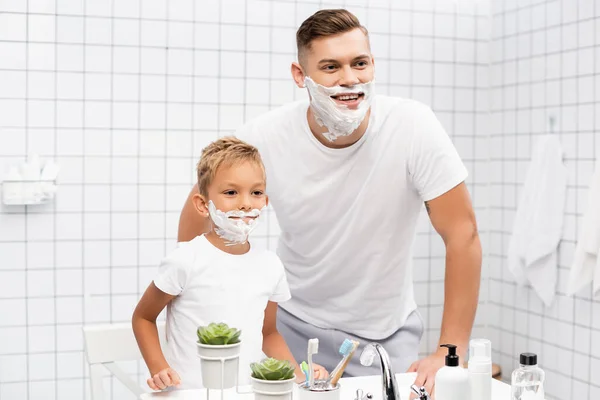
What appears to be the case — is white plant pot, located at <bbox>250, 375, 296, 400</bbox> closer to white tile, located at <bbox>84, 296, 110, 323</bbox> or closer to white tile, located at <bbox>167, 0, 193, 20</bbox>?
white tile, located at <bbox>84, 296, 110, 323</bbox>

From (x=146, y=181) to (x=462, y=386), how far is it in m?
1.88

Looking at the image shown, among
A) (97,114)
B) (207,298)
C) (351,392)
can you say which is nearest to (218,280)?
(207,298)

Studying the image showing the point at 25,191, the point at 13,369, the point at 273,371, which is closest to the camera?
the point at 273,371

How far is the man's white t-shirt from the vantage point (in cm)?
196

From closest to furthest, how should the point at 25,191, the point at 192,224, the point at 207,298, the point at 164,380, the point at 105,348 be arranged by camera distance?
the point at 164,380
the point at 207,298
the point at 105,348
the point at 192,224
the point at 25,191

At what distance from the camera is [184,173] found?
3.06 meters

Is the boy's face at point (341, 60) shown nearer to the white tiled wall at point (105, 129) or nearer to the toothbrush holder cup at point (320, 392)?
the toothbrush holder cup at point (320, 392)

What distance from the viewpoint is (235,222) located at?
64.9 inches

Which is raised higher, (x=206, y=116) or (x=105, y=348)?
(x=206, y=116)

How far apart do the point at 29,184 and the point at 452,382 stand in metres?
1.87

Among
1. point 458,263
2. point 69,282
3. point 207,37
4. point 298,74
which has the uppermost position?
point 207,37

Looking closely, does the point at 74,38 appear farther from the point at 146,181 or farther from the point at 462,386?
the point at 462,386

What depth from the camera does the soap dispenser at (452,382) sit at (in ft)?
4.46

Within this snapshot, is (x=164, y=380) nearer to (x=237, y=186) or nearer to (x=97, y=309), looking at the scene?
(x=237, y=186)
